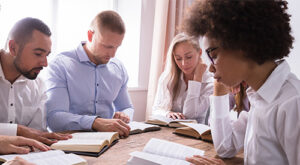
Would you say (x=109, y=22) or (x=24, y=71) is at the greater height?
(x=109, y=22)

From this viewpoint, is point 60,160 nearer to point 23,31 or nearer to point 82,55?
point 23,31

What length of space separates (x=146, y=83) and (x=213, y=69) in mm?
2511

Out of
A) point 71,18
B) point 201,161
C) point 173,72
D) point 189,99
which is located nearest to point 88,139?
point 201,161

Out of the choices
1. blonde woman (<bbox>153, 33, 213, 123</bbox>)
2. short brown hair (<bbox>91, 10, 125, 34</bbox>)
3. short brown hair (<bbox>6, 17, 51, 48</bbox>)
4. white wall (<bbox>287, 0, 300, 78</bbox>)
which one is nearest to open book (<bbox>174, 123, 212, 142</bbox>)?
blonde woman (<bbox>153, 33, 213, 123</bbox>)

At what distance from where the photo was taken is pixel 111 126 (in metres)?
1.48

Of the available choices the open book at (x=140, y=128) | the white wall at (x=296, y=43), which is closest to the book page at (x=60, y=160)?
the open book at (x=140, y=128)

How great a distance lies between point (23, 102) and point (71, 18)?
167 centimetres

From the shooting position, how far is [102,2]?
349 centimetres

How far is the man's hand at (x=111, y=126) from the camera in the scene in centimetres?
146

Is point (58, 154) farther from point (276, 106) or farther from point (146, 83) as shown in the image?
point (146, 83)

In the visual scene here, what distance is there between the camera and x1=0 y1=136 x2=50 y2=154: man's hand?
1.03 meters

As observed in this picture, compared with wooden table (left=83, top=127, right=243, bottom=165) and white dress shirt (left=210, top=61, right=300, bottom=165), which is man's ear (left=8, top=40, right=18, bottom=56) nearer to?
wooden table (left=83, top=127, right=243, bottom=165)

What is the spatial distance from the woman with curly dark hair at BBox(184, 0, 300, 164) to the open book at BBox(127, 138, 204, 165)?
0.25 feet

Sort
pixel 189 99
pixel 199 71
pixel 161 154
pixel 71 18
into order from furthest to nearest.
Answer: pixel 71 18, pixel 199 71, pixel 189 99, pixel 161 154
